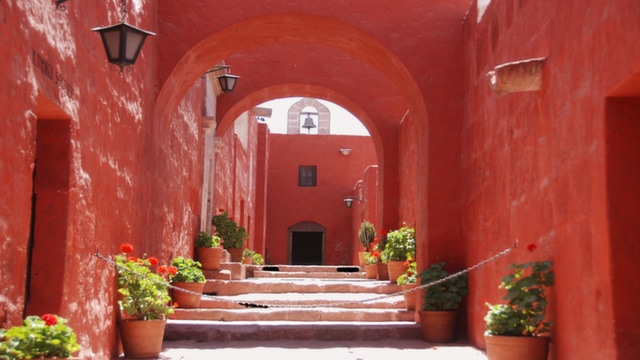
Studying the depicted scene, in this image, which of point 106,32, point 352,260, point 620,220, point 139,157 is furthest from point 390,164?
point 352,260

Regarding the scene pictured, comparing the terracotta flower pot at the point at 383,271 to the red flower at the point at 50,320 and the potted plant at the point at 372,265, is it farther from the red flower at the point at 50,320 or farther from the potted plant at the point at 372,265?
the red flower at the point at 50,320

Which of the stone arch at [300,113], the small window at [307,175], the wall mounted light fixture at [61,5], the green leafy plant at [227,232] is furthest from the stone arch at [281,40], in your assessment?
the stone arch at [300,113]

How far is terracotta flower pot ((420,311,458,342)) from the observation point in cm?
800

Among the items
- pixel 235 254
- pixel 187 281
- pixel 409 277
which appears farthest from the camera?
pixel 235 254

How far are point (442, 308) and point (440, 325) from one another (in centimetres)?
18

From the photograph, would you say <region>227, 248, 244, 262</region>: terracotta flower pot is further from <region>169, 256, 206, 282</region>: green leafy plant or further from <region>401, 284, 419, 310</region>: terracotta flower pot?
<region>401, 284, 419, 310</region>: terracotta flower pot

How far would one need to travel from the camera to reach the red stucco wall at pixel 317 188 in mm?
25547

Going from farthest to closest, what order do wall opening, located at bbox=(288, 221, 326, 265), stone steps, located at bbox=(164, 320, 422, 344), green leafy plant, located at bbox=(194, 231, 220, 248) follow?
1. wall opening, located at bbox=(288, 221, 326, 265)
2. green leafy plant, located at bbox=(194, 231, 220, 248)
3. stone steps, located at bbox=(164, 320, 422, 344)

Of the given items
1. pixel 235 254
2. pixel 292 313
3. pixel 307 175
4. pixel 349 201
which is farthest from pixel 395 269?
pixel 307 175

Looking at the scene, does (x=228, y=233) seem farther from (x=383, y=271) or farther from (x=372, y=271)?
(x=383, y=271)

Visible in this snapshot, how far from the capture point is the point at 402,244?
11.1 m

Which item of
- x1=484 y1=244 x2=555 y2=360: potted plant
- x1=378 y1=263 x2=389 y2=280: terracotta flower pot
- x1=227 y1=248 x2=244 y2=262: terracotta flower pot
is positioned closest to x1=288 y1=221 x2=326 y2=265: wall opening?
x1=227 y1=248 x2=244 y2=262: terracotta flower pot

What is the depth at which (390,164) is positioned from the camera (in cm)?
1309

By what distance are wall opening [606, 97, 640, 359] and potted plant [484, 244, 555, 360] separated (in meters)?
1.03
